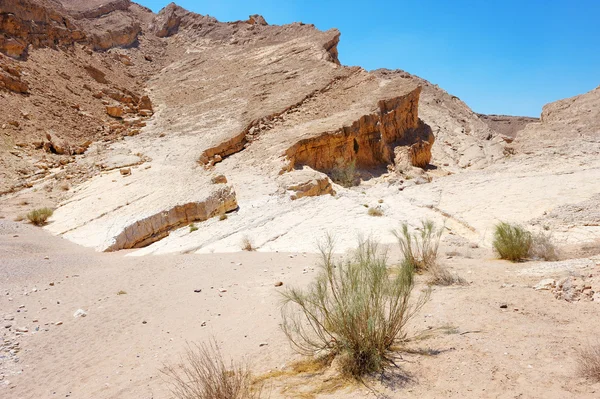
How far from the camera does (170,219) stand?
37.0 feet

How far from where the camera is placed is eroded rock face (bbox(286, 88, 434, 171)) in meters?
18.0

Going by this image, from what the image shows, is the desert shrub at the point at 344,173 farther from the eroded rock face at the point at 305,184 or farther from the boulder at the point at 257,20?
the boulder at the point at 257,20

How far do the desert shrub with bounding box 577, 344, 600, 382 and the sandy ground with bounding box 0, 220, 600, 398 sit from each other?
0.07 meters

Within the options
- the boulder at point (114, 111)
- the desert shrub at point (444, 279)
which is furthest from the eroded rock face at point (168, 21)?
the desert shrub at point (444, 279)

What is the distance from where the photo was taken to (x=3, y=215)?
13.6m

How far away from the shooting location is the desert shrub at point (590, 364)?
266 centimetres

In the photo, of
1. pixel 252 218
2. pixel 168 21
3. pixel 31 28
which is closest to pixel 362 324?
pixel 252 218

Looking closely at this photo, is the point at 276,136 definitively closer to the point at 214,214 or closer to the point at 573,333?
the point at 214,214

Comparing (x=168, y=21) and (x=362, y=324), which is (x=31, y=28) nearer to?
(x=168, y=21)

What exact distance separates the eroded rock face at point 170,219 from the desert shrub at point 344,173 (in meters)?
6.70

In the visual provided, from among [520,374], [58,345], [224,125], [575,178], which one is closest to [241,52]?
[224,125]

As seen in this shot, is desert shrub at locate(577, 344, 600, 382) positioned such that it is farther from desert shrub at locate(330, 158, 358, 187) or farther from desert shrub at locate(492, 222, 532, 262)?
desert shrub at locate(330, 158, 358, 187)

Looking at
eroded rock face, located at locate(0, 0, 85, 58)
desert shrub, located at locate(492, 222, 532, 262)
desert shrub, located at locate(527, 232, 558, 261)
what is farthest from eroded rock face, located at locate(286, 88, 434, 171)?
eroded rock face, located at locate(0, 0, 85, 58)

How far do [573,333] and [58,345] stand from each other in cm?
525
